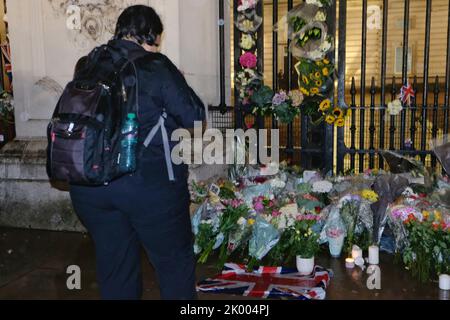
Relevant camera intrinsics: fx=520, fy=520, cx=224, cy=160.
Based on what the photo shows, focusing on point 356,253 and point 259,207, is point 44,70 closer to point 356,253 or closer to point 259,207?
point 259,207

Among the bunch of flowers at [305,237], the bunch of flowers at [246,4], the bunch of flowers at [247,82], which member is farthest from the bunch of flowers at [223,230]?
the bunch of flowers at [246,4]

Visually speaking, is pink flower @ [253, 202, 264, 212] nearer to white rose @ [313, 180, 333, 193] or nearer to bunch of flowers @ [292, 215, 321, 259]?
bunch of flowers @ [292, 215, 321, 259]

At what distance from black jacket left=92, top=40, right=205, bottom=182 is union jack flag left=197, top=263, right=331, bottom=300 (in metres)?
1.37

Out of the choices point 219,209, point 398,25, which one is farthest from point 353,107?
point 398,25

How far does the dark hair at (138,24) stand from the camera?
9.66 ft

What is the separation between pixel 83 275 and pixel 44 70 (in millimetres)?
2460

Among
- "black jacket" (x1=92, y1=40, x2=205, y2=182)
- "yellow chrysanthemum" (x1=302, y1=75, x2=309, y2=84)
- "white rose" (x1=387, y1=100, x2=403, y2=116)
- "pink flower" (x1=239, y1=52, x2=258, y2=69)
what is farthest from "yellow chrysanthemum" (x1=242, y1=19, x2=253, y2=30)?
"black jacket" (x1=92, y1=40, x2=205, y2=182)

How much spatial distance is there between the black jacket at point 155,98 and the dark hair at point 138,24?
7 centimetres

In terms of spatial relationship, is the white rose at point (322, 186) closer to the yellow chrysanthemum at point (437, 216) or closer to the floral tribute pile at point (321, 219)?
the floral tribute pile at point (321, 219)

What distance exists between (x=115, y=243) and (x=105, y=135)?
2.10 feet

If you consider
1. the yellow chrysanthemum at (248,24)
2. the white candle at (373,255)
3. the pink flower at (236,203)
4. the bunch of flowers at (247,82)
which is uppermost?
the yellow chrysanthemum at (248,24)

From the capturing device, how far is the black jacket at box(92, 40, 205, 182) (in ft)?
9.32

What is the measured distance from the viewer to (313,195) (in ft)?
16.9
